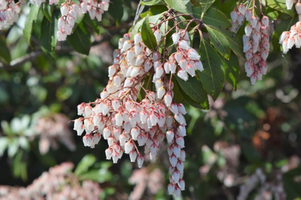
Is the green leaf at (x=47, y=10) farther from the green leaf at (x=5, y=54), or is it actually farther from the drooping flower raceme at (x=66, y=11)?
the green leaf at (x=5, y=54)

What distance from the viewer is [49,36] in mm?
1718

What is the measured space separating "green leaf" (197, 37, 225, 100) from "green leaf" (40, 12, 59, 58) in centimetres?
78

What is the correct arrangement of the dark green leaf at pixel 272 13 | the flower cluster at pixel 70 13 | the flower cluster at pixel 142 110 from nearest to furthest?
the flower cluster at pixel 142 110
the flower cluster at pixel 70 13
the dark green leaf at pixel 272 13

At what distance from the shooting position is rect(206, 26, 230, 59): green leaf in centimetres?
136

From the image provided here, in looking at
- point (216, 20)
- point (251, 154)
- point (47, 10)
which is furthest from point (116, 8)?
point (251, 154)

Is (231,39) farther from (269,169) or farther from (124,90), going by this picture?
(269,169)

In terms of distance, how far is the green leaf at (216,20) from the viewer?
4.68 feet

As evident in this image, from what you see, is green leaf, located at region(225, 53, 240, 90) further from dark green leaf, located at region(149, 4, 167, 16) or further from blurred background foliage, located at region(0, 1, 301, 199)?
blurred background foliage, located at region(0, 1, 301, 199)

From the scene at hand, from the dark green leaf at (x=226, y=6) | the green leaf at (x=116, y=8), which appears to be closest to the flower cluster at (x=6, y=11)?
the green leaf at (x=116, y=8)

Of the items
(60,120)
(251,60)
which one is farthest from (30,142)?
(251,60)

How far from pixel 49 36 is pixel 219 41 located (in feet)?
2.85

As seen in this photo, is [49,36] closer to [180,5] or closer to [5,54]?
[180,5]

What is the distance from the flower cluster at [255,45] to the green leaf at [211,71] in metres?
0.15

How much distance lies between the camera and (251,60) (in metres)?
1.44
